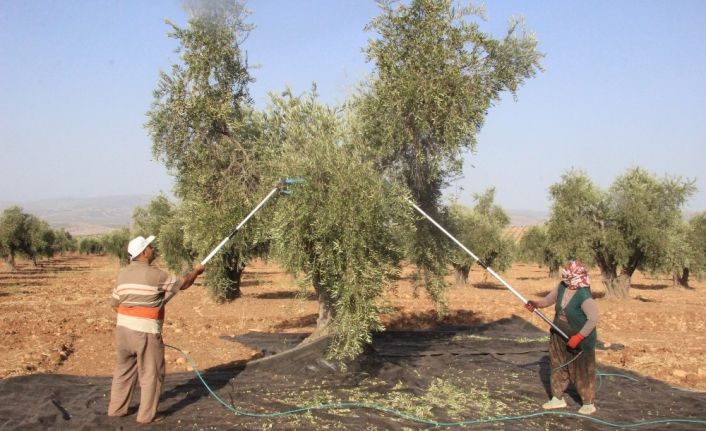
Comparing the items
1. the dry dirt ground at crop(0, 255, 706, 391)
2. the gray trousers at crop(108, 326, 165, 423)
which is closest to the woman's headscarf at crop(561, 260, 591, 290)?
the dry dirt ground at crop(0, 255, 706, 391)

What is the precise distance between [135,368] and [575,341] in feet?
20.3

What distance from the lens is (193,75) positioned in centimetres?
1224

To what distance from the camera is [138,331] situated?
301 inches

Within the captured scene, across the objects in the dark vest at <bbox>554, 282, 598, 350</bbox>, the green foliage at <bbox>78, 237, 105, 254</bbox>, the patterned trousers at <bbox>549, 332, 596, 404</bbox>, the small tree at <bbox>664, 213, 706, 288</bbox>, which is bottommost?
the green foliage at <bbox>78, 237, 105, 254</bbox>

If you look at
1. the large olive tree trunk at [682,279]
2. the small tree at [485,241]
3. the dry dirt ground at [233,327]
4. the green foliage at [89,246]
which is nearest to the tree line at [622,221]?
the dry dirt ground at [233,327]

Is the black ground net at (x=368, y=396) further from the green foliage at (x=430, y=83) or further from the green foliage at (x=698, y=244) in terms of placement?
the green foliage at (x=698, y=244)

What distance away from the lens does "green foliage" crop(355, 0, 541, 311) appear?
11.2 meters

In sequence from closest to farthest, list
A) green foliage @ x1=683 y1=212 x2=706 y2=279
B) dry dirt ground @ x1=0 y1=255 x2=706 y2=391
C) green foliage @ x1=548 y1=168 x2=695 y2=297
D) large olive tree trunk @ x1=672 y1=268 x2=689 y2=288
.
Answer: dry dirt ground @ x1=0 y1=255 x2=706 y2=391, green foliage @ x1=548 y1=168 x2=695 y2=297, green foliage @ x1=683 y1=212 x2=706 y2=279, large olive tree trunk @ x1=672 y1=268 x2=689 y2=288

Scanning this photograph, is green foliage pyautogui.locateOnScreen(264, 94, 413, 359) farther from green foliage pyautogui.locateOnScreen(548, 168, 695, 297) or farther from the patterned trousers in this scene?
green foliage pyautogui.locateOnScreen(548, 168, 695, 297)

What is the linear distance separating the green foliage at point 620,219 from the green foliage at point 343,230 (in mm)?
17366

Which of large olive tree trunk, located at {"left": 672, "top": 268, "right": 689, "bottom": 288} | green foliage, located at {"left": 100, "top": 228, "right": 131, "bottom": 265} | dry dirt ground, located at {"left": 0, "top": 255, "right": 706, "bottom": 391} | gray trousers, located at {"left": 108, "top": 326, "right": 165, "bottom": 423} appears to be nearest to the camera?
gray trousers, located at {"left": 108, "top": 326, "right": 165, "bottom": 423}

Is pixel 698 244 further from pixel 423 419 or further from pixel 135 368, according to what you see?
pixel 135 368

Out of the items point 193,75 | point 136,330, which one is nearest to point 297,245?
point 136,330

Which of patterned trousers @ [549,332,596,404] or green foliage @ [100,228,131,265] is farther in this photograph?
green foliage @ [100,228,131,265]
